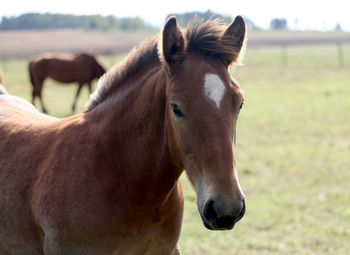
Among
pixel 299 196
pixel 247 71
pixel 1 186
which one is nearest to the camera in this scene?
pixel 1 186

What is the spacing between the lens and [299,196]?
5.91 meters

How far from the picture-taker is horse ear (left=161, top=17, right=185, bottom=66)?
2121 mm

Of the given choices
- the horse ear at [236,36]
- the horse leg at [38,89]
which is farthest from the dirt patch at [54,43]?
the horse ear at [236,36]

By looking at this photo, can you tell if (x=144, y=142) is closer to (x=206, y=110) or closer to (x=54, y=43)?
(x=206, y=110)

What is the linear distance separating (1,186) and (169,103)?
49.8 inches

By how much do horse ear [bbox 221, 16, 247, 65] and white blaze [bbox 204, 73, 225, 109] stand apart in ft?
0.85

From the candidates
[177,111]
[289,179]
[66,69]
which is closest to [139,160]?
[177,111]

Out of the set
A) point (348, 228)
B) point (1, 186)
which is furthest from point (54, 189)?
point (348, 228)

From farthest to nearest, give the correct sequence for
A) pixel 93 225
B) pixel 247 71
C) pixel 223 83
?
pixel 247 71
pixel 93 225
pixel 223 83

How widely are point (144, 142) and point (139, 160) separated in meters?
0.10

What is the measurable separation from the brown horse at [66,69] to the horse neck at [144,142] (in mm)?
12577

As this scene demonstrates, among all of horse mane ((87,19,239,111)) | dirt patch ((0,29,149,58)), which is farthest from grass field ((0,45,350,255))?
dirt patch ((0,29,149,58))

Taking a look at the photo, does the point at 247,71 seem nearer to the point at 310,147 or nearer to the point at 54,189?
the point at 310,147

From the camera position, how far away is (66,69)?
14.9m
